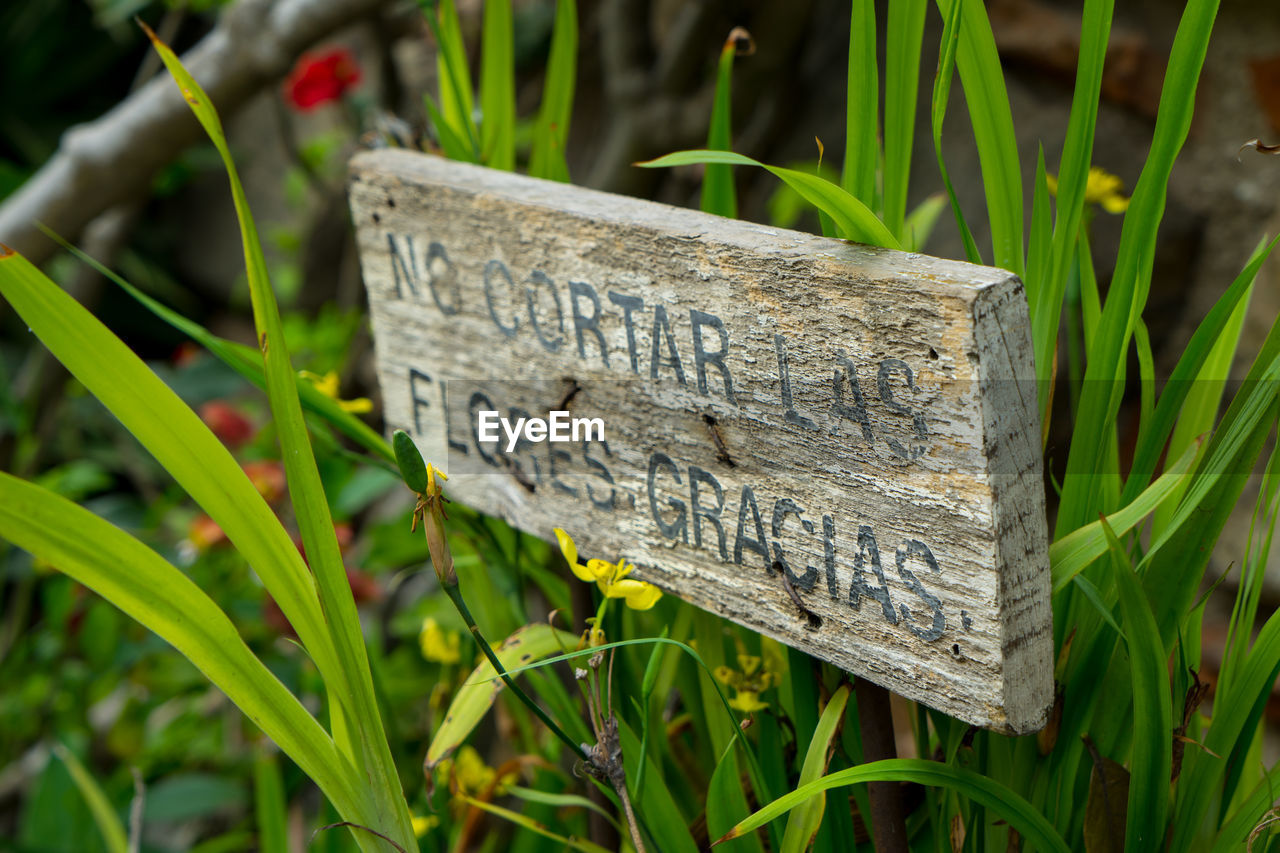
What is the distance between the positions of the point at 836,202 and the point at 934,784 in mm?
299

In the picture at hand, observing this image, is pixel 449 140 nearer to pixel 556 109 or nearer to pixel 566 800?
pixel 556 109

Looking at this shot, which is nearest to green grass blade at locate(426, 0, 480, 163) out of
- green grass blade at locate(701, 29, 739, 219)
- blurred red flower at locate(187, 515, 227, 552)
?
green grass blade at locate(701, 29, 739, 219)

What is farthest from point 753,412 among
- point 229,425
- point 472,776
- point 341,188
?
point 341,188

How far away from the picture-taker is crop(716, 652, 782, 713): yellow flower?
0.58 meters

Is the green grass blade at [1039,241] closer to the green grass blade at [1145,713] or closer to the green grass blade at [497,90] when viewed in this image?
the green grass blade at [1145,713]

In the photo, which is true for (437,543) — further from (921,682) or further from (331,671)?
(921,682)

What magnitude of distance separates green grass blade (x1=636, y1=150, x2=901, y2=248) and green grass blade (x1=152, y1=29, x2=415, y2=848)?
0.21 metres

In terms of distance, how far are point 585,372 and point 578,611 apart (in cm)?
20

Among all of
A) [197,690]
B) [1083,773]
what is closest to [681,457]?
[1083,773]

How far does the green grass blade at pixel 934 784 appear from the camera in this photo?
0.47 meters

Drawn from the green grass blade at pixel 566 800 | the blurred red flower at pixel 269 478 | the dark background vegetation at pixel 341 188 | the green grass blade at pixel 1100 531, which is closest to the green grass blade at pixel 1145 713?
the green grass blade at pixel 1100 531

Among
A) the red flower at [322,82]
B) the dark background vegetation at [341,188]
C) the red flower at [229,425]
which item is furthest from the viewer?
the red flower at [322,82]

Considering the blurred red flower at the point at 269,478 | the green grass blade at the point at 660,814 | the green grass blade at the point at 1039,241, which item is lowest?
the blurred red flower at the point at 269,478

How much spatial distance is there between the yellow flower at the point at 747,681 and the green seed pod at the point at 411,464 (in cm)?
25
